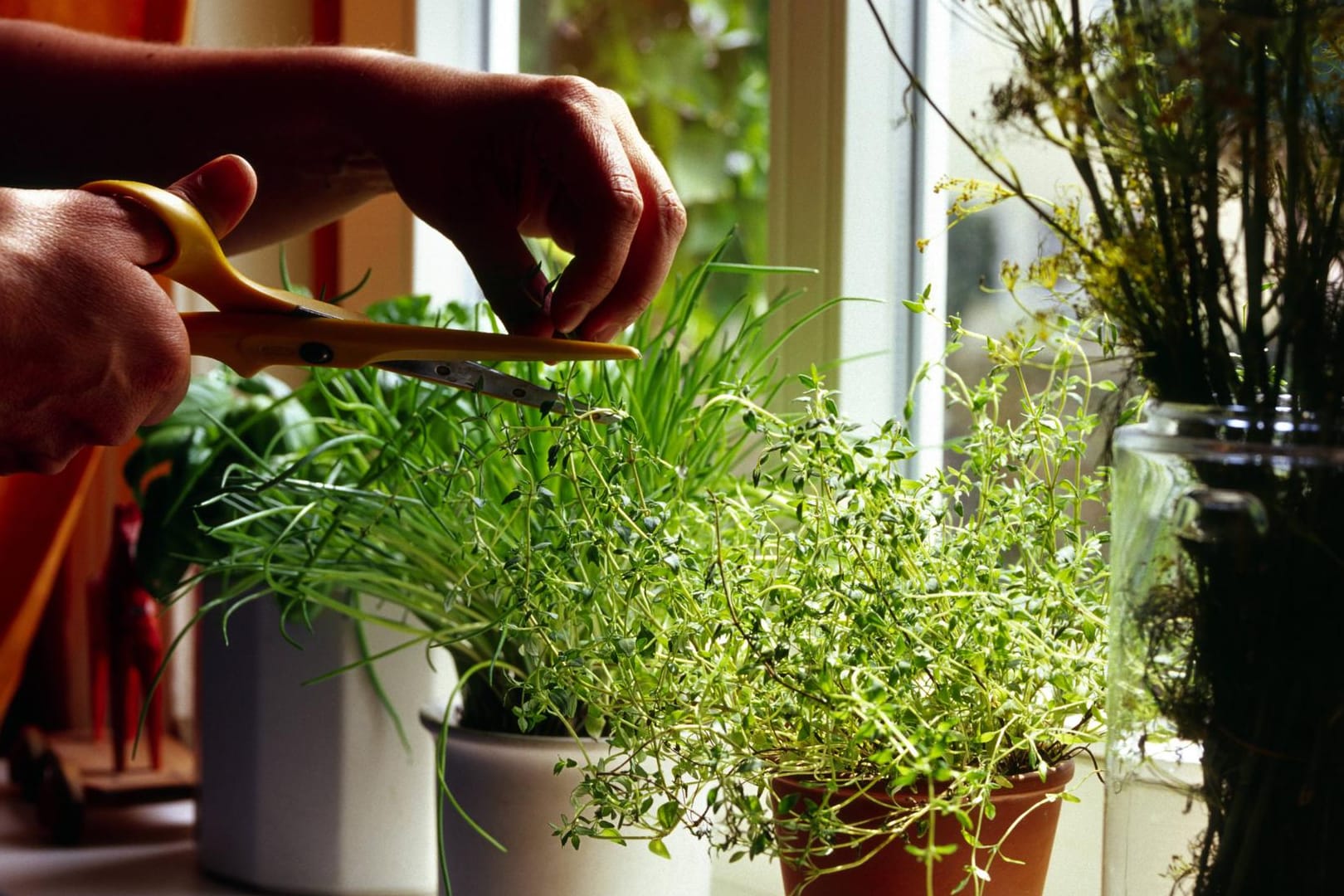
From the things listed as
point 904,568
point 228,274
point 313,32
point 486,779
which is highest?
point 313,32

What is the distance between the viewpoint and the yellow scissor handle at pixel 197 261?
1.59 ft

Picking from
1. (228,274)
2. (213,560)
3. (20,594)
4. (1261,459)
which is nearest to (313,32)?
(20,594)

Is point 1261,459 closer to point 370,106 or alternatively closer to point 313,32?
point 370,106

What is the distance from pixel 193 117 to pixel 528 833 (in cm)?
46

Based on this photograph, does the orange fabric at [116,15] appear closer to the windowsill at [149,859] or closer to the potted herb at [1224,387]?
the windowsill at [149,859]

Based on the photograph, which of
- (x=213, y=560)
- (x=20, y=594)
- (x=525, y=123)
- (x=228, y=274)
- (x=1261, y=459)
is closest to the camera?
(x=1261, y=459)

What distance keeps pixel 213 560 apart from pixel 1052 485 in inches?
18.1

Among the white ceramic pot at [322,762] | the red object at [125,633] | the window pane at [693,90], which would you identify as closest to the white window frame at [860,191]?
the white ceramic pot at [322,762]

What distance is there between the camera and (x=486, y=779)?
2.02ft

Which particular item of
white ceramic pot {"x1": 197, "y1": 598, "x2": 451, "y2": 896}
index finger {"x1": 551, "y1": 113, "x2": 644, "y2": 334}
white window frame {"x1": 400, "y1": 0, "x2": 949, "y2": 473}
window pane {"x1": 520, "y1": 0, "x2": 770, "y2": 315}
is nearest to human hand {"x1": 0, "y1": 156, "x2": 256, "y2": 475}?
index finger {"x1": 551, "y1": 113, "x2": 644, "y2": 334}

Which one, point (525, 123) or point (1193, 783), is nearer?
point (1193, 783)

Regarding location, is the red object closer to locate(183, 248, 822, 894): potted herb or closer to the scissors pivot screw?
locate(183, 248, 822, 894): potted herb

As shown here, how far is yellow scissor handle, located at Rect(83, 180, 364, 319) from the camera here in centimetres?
48

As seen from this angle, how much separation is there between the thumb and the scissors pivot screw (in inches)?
2.2
